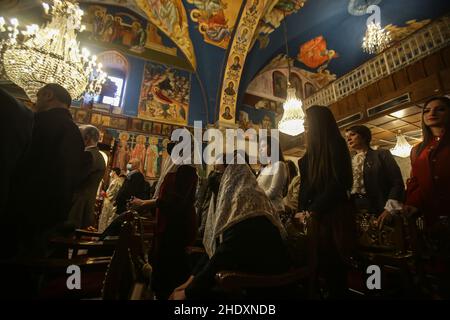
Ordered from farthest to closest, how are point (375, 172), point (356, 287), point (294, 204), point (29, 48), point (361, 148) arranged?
1. point (29, 48)
2. point (294, 204)
3. point (361, 148)
4. point (375, 172)
5. point (356, 287)

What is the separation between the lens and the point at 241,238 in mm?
1158

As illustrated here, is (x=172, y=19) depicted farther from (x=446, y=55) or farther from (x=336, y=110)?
(x=446, y=55)

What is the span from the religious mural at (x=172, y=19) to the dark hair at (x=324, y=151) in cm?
819

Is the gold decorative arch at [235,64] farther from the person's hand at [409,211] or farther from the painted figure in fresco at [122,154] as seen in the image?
the person's hand at [409,211]

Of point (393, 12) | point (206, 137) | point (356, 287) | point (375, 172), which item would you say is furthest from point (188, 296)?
point (393, 12)

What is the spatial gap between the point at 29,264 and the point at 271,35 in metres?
10.1

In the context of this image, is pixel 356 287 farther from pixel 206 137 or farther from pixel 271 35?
pixel 271 35

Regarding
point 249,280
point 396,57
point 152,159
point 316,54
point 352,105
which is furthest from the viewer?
point 316,54

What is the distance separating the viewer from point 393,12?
8859mm

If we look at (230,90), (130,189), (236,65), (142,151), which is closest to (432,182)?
(130,189)

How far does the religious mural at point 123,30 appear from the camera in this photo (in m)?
7.90

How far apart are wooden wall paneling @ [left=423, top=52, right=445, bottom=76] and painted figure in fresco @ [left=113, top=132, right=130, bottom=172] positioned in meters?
8.86

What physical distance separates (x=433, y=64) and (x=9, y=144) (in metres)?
7.76

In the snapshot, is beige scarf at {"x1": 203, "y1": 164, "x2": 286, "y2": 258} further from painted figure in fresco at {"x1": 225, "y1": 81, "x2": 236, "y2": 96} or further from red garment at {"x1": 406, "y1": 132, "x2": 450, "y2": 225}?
painted figure in fresco at {"x1": 225, "y1": 81, "x2": 236, "y2": 96}
